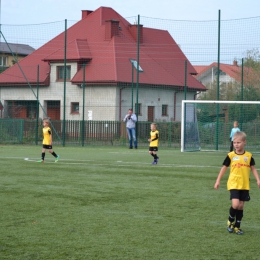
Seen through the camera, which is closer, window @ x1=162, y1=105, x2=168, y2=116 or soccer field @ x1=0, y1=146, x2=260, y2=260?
soccer field @ x1=0, y1=146, x2=260, y2=260

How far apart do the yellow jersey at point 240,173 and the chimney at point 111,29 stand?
35.9 metres

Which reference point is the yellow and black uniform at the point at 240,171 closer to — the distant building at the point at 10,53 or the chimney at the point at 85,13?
the chimney at the point at 85,13

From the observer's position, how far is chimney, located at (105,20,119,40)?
43.2 m

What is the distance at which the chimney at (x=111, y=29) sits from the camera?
4316 cm

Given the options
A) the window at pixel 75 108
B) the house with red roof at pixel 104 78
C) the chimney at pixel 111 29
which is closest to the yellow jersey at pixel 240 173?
the house with red roof at pixel 104 78

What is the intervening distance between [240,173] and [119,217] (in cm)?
197

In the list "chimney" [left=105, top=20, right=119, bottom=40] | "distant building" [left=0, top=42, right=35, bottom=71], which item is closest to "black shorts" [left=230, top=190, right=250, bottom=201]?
"chimney" [left=105, top=20, right=119, bottom=40]

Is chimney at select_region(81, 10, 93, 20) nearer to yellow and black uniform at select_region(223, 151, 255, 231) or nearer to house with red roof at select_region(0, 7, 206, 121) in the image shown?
house with red roof at select_region(0, 7, 206, 121)

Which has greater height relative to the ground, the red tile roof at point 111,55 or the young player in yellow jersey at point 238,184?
the red tile roof at point 111,55

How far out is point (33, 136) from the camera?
32281mm

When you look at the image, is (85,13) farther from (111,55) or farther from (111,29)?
(111,55)

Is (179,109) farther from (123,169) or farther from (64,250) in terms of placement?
(64,250)

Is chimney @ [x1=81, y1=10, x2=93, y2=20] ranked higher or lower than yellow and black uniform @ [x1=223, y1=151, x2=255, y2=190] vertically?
higher

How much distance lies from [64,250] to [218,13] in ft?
78.7
